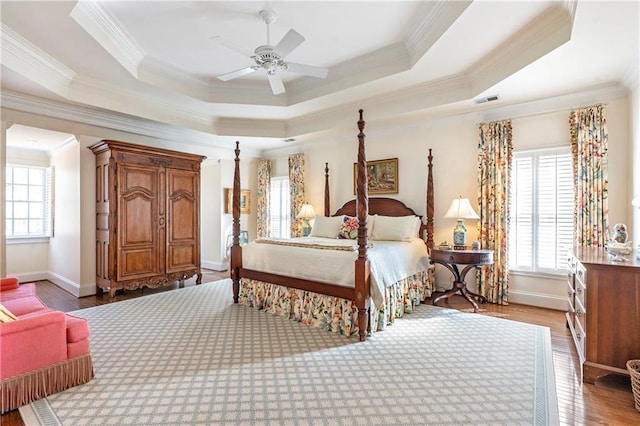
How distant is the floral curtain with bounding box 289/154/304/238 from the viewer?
22.5 ft

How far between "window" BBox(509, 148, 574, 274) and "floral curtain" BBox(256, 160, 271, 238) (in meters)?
4.99

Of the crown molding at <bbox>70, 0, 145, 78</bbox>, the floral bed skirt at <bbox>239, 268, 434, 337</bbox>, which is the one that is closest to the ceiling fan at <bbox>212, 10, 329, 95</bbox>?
the crown molding at <bbox>70, 0, 145, 78</bbox>

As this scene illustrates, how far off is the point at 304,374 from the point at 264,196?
5.42 m

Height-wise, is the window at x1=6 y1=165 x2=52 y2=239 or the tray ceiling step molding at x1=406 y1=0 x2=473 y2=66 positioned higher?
the tray ceiling step molding at x1=406 y1=0 x2=473 y2=66

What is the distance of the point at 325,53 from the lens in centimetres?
398

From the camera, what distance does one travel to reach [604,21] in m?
2.52

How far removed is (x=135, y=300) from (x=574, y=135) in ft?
21.0

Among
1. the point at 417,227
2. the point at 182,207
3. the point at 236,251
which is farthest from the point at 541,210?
the point at 182,207

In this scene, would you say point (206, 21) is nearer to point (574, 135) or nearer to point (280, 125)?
point (280, 125)

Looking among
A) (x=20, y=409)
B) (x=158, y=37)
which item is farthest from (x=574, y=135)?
(x=20, y=409)

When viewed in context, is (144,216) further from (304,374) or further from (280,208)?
(304,374)

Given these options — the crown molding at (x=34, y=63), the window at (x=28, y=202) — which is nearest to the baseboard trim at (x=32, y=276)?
the window at (x=28, y=202)

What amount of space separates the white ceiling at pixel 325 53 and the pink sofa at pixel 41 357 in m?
2.68

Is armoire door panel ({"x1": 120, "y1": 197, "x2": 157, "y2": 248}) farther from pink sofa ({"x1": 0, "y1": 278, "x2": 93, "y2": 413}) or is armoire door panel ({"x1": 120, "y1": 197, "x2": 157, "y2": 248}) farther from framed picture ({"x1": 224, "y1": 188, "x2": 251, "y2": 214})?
pink sofa ({"x1": 0, "y1": 278, "x2": 93, "y2": 413})
